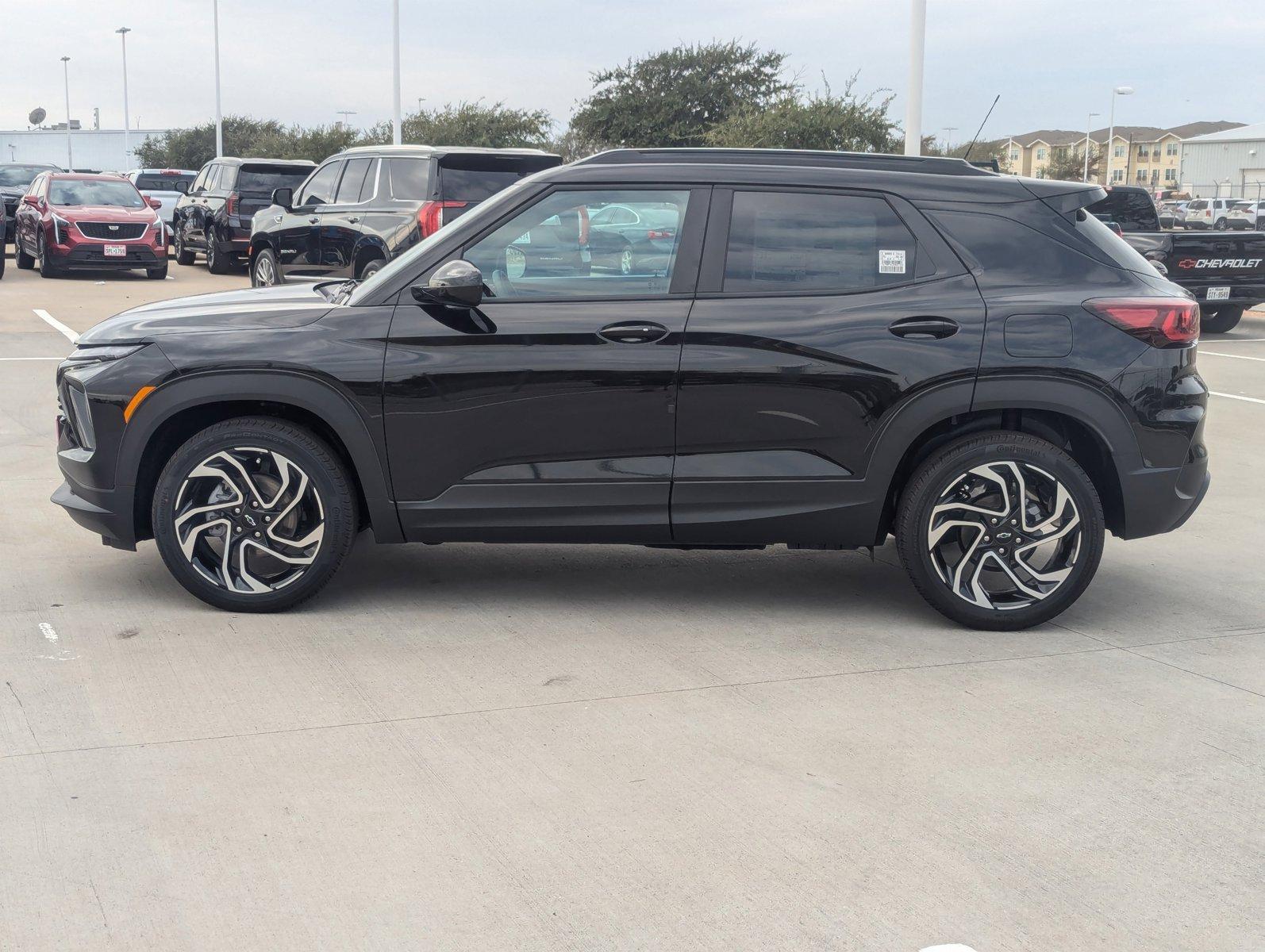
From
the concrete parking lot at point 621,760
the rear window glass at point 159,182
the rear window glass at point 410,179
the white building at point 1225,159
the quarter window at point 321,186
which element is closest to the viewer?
the concrete parking lot at point 621,760

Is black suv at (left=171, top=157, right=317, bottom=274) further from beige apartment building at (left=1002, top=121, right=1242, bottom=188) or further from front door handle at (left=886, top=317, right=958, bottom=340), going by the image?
beige apartment building at (left=1002, top=121, right=1242, bottom=188)

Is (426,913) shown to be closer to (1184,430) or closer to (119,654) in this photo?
(119,654)

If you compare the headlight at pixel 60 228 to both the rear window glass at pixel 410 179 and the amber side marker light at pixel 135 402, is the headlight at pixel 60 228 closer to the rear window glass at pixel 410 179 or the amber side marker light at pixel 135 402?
the rear window glass at pixel 410 179

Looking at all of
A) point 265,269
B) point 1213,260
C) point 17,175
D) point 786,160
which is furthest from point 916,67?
point 17,175

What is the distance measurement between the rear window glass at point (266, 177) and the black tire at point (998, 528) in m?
18.7

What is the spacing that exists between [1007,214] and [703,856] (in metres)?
2.97

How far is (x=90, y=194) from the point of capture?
2270 cm

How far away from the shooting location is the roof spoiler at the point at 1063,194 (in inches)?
210

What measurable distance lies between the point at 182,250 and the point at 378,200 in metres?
13.0

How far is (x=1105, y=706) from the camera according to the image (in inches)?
180

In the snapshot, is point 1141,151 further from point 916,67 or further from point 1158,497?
point 1158,497

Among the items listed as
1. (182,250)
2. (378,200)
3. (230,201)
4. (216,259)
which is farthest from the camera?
(182,250)

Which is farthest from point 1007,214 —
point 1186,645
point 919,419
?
point 1186,645

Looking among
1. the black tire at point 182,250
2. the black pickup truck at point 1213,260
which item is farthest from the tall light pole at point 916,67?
the black tire at point 182,250
